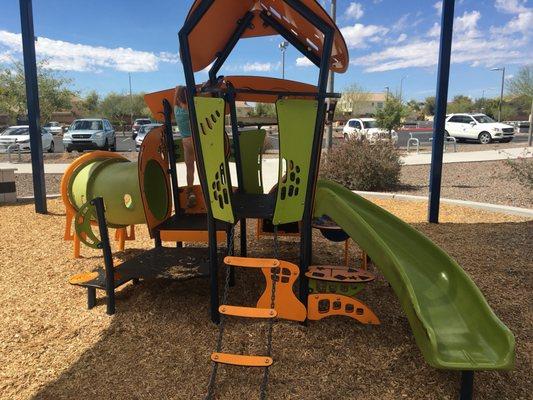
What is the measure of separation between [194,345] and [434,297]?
64.4 inches

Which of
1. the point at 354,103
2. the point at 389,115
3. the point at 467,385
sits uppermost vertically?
the point at 354,103

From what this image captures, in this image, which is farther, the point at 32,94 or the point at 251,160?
the point at 32,94

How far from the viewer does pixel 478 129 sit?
973 inches

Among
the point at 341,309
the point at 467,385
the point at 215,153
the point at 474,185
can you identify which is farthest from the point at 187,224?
the point at 474,185

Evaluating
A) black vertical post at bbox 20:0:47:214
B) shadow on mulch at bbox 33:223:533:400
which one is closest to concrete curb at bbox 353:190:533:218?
shadow on mulch at bbox 33:223:533:400

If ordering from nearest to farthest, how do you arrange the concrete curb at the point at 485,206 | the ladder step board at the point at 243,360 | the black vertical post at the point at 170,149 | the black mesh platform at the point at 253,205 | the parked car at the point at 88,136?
the ladder step board at the point at 243,360 < the black mesh platform at the point at 253,205 < the black vertical post at the point at 170,149 < the concrete curb at the point at 485,206 < the parked car at the point at 88,136

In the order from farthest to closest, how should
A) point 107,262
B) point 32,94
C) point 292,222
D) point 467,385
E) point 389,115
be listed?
point 389,115, point 32,94, point 107,262, point 292,222, point 467,385

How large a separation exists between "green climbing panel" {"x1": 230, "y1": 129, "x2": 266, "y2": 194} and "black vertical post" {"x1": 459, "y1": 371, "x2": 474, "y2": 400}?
9.52 feet

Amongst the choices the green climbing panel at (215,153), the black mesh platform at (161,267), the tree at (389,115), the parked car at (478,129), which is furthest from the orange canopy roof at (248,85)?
the parked car at (478,129)

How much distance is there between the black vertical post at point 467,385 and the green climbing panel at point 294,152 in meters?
1.34

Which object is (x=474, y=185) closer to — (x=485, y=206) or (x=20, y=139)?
(x=485, y=206)

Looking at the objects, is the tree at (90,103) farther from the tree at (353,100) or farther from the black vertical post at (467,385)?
Result: the black vertical post at (467,385)

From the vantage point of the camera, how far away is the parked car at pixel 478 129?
24.4m

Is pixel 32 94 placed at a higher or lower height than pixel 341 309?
higher
